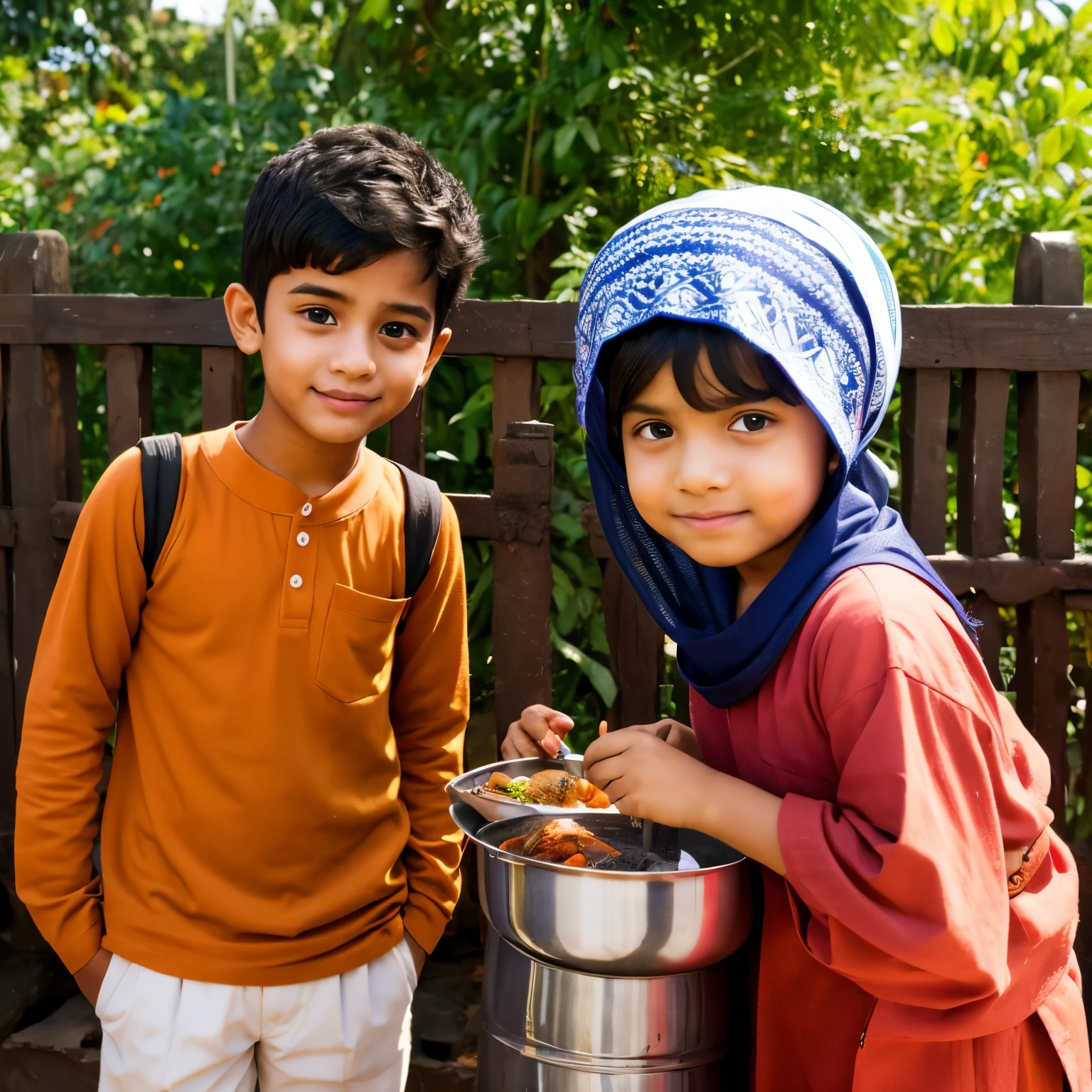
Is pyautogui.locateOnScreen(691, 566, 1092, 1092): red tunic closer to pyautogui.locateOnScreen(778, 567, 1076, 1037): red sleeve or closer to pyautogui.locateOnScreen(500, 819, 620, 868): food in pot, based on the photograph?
pyautogui.locateOnScreen(778, 567, 1076, 1037): red sleeve

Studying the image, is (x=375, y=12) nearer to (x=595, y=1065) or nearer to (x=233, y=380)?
(x=233, y=380)

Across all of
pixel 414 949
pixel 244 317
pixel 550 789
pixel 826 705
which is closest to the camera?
pixel 826 705

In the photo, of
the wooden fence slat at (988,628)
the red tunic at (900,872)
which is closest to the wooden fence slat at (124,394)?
the red tunic at (900,872)

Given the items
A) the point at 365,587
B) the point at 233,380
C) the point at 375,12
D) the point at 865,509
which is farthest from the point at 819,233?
the point at 375,12

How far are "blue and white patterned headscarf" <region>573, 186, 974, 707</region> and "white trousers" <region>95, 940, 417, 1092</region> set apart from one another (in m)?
0.87

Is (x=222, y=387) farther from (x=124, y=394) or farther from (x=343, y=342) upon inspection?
(x=343, y=342)

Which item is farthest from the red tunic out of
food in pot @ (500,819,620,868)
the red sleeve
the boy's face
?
the boy's face

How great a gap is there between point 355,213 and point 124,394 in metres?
1.32

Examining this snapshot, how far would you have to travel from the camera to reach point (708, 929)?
1.42 m

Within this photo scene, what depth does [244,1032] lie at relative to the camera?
73.0 inches


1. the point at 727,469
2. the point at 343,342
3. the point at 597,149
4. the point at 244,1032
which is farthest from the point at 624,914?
the point at 597,149

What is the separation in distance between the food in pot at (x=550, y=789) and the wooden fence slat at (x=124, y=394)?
162cm

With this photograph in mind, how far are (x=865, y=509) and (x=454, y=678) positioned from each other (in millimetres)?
935

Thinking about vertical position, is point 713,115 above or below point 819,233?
above
